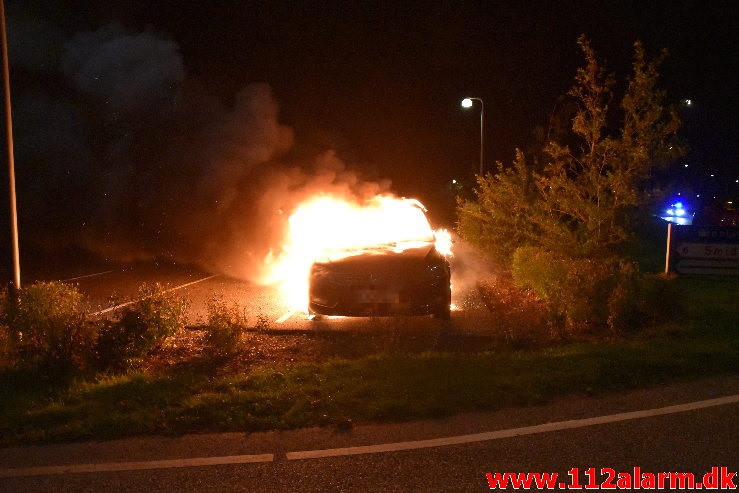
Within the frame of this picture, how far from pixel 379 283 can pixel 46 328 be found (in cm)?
362

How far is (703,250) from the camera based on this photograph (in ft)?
35.7

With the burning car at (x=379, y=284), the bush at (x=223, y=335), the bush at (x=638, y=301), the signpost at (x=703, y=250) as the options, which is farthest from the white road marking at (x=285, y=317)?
the signpost at (x=703, y=250)

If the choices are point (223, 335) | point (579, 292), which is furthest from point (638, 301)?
point (223, 335)

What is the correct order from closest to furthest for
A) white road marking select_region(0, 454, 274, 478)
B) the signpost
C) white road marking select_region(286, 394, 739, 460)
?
→ 1. white road marking select_region(0, 454, 274, 478)
2. white road marking select_region(286, 394, 739, 460)
3. the signpost

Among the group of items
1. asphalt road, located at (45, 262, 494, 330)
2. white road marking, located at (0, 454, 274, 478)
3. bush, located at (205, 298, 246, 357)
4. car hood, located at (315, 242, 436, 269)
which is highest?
car hood, located at (315, 242, 436, 269)

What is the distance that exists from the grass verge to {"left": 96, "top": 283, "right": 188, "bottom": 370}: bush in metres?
0.35

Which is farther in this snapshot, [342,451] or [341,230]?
[341,230]

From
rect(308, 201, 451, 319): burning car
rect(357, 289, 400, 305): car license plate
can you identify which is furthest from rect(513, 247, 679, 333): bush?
rect(357, 289, 400, 305): car license plate

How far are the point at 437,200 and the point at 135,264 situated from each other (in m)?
20.4

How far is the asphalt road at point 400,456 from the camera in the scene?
4340mm

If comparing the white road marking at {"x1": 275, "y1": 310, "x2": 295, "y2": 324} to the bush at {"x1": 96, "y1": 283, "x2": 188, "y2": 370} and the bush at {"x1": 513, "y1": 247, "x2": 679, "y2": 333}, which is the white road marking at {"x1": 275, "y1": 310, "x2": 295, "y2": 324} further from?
the bush at {"x1": 513, "y1": 247, "x2": 679, "y2": 333}

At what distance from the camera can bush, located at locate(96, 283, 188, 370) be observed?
6.91 metres

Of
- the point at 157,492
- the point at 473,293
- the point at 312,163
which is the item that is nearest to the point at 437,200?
the point at 312,163

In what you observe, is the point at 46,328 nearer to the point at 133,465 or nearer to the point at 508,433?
the point at 133,465
